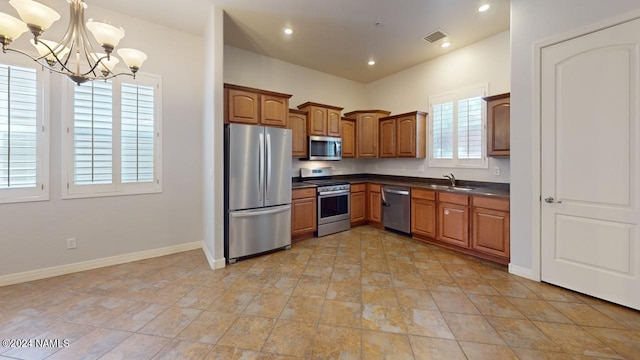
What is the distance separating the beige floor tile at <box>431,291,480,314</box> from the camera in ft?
7.39

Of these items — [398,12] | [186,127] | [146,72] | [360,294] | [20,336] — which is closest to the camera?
[20,336]

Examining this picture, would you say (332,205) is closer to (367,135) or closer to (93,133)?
(367,135)

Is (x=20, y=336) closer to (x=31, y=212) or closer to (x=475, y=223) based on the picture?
→ (x=31, y=212)

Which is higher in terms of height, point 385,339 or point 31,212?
point 31,212

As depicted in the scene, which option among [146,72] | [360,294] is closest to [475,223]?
[360,294]

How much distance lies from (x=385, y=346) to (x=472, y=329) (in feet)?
2.44

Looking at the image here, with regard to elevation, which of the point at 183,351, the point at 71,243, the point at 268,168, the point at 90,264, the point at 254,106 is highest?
the point at 254,106

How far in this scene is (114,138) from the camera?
10.6ft

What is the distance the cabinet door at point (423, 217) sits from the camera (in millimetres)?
4008

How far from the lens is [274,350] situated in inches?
70.1

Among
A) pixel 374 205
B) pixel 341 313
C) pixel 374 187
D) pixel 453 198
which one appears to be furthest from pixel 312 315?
pixel 374 187

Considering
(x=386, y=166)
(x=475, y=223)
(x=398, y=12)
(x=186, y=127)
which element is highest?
(x=398, y=12)

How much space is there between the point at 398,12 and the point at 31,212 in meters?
4.82

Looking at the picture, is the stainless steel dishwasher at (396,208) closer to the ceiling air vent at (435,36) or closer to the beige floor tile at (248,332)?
the ceiling air vent at (435,36)
